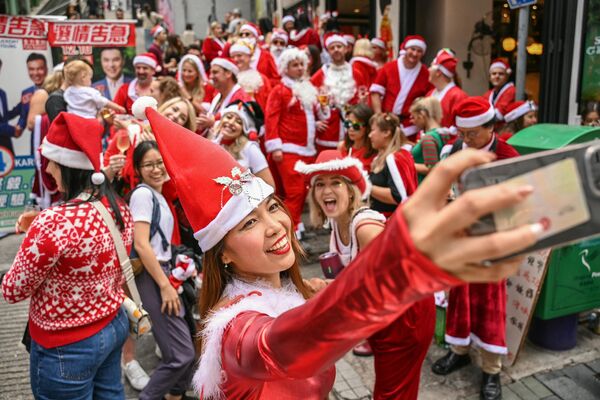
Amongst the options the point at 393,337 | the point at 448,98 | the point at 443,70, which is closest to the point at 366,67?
the point at 443,70

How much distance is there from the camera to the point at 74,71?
532 centimetres

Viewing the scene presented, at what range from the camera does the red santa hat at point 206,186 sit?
5.69 feet

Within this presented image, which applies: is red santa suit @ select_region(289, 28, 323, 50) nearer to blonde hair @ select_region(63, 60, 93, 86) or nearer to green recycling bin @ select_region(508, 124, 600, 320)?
blonde hair @ select_region(63, 60, 93, 86)

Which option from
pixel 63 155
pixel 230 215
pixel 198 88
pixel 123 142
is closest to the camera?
pixel 230 215

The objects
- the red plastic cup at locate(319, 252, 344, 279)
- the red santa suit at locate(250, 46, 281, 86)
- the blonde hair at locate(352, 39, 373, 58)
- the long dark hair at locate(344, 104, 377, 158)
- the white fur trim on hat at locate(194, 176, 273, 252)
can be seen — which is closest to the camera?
the white fur trim on hat at locate(194, 176, 273, 252)

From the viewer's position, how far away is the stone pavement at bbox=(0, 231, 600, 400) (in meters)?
3.62

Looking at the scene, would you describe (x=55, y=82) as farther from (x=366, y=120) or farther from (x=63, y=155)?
(x=63, y=155)

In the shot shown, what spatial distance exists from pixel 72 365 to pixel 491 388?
8.85ft

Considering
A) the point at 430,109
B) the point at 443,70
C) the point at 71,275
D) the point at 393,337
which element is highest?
the point at 443,70

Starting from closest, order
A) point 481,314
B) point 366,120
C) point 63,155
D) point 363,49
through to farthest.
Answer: point 63,155 → point 481,314 → point 366,120 → point 363,49

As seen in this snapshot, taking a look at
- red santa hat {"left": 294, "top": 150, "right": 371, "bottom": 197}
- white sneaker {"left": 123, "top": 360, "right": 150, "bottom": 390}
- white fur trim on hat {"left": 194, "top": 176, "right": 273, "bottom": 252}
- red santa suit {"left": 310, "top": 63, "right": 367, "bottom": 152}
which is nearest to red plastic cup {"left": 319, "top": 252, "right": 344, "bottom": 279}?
red santa hat {"left": 294, "top": 150, "right": 371, "bottom": 197}

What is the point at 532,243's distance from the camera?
71cm

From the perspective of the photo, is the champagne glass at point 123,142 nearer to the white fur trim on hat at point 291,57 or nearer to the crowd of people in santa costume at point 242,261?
the crowd of people in santa costume at point 242,261

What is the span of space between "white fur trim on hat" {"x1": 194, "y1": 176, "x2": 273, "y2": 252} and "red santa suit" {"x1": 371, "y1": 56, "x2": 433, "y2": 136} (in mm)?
5523
